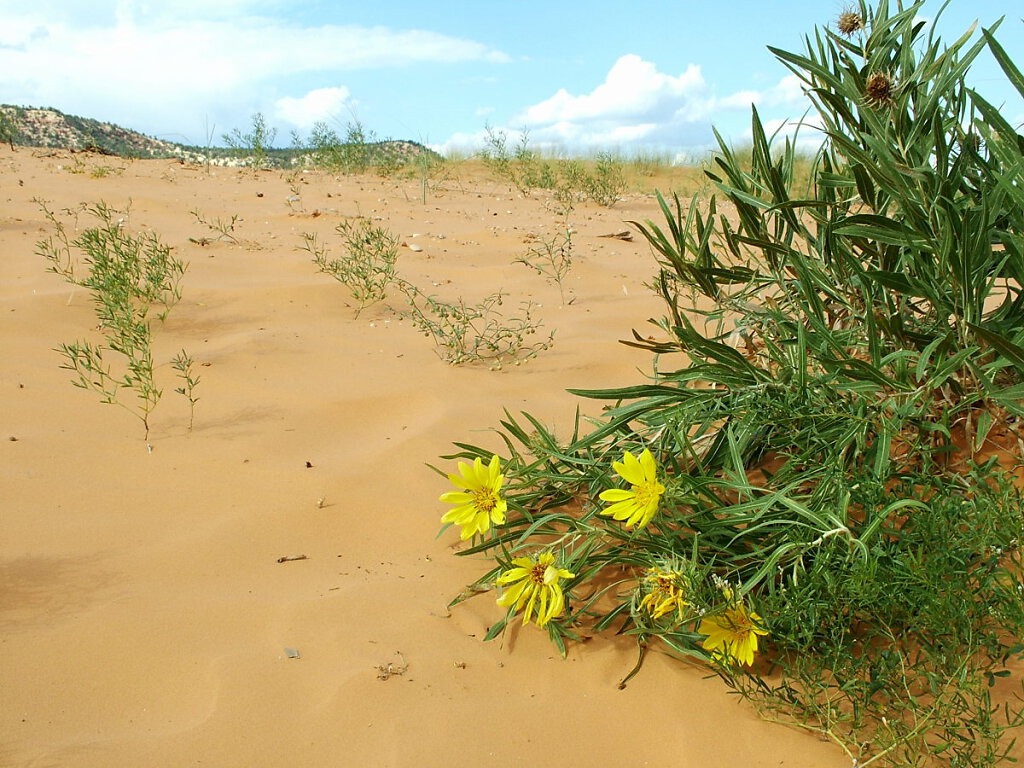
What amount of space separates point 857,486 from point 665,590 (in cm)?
35

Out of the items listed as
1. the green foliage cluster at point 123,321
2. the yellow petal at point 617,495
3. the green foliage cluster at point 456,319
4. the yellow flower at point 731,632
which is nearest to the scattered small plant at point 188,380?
the green foliage cluster at point 123,321

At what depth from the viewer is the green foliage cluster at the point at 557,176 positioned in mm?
8203

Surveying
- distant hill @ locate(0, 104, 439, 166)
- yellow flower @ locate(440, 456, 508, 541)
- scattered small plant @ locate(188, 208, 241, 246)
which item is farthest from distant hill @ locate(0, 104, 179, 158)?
yellow flower @ locate(440, 456, 508, 541)

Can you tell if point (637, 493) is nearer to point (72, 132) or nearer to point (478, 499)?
point (478, 499)

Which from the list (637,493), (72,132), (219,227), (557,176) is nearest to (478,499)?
(637,493)

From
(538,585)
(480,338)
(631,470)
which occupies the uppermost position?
(631,470)

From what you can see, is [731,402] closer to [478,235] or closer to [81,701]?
[81,701]

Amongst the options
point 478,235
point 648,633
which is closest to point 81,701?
point 648,633

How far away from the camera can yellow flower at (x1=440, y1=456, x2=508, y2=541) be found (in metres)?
1.63

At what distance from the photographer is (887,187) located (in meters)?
1.46

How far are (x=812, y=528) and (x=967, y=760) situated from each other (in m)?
0.37

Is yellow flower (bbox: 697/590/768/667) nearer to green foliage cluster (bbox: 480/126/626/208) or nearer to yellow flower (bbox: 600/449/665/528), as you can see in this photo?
yellow flower (bbox: 600/449/665/528)

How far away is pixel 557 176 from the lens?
9.52 metres

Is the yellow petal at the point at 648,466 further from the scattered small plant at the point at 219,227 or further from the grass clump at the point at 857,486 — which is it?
the scattered small plant at the point at 219,227
